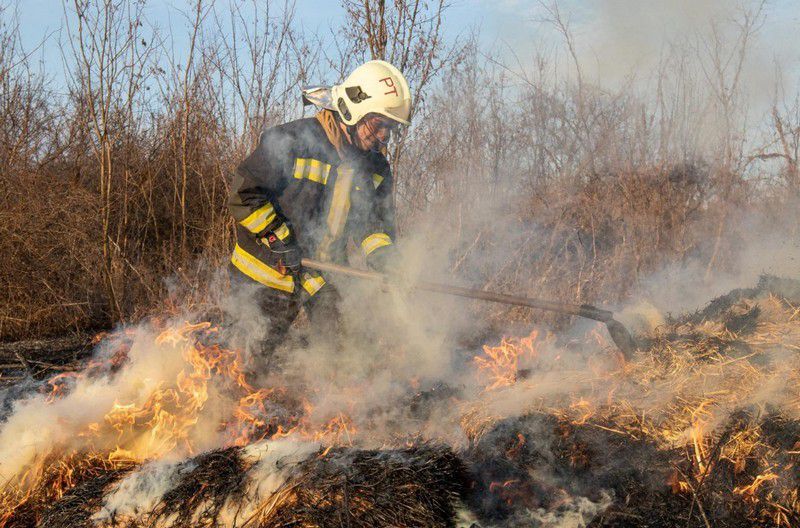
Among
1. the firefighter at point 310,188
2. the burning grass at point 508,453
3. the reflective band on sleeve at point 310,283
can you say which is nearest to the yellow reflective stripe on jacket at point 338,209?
the firefighter at point 310,188

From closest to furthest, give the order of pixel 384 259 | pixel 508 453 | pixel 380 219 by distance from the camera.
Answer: pixel 508 453, pixel 384 259, pixel 380 219

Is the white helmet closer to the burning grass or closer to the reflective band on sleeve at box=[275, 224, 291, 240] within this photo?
the reflective band on sleeve at box=[275, 224, 291, 240]

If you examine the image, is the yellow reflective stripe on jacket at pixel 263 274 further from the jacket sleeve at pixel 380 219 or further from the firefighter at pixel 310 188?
the jacket sleeve at pixel 380 219

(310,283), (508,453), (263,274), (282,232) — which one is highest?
(282,232)

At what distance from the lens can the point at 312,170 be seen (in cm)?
416

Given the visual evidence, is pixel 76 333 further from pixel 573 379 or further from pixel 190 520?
pixel 573 379

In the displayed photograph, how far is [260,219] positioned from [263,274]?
403 mm

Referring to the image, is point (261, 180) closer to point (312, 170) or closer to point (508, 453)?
point (312, 170)

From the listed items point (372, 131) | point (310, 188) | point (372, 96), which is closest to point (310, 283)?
point (310, 188)

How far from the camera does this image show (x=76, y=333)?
24.1ft

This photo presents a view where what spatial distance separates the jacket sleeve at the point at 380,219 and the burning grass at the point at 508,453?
131cm

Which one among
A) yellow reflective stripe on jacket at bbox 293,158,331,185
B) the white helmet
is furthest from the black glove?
the white helmet

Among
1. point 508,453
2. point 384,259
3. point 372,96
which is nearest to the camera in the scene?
point 508,453

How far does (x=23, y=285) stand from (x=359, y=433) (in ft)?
19.4
